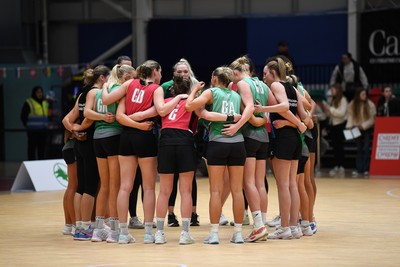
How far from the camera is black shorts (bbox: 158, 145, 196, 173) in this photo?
10.2m

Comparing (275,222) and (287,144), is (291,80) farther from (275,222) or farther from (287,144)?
(275,222)

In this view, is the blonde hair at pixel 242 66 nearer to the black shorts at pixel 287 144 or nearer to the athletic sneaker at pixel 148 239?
the black shorts at pixel 287 144

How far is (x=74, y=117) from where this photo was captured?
1105cm

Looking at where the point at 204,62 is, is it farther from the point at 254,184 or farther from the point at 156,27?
the point at 254,184

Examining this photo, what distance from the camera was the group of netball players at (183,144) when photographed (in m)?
10.2

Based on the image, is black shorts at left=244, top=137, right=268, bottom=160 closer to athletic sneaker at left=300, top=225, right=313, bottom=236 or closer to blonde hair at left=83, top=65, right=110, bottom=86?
athletic sneaker at left=300, top=225, right=313, bottom=236

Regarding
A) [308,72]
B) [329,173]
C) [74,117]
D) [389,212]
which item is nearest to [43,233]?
[74,117]

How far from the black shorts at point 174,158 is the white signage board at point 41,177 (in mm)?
7507

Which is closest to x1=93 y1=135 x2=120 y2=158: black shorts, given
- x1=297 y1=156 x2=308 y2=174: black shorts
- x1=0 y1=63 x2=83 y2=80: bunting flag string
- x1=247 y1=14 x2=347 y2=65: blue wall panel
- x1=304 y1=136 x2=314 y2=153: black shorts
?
x1=297 y1=156 x2=308 y2=174: black shorts

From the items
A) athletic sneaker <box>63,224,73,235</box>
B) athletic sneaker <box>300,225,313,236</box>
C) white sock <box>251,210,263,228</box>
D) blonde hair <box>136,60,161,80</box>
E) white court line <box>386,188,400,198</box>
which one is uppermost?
blonde hair <box>136,60,161,80</box>

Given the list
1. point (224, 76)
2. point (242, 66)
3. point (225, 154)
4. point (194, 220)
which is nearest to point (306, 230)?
point (225, 154)

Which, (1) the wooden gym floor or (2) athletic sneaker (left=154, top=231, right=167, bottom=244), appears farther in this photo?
(2) athletic sneaker (left=154, top=231, right=167, bottom=244)

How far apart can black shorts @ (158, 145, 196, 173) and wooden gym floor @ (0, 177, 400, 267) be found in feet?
2.59

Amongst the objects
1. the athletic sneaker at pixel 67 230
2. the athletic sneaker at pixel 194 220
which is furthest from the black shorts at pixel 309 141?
the athletic sneaker at pixel 67 230
